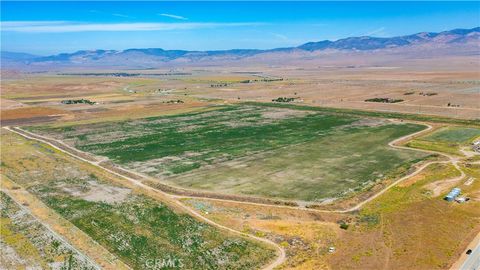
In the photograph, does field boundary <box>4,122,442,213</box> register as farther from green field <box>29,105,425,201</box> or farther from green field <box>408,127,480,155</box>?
green field <box>408,127,480,155</box>

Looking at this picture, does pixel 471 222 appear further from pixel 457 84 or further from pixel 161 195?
pixel 457 84

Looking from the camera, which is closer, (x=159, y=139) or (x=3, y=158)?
(x=3, y=158)

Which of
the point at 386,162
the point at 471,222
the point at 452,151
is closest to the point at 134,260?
the point at 471,222

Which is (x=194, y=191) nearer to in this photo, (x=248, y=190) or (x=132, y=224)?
(x=248, y=190)

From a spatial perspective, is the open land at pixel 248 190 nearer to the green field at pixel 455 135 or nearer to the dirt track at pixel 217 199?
the dirt track at pixel 217 199

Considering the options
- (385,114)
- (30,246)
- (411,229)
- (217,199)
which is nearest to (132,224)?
(30,246)

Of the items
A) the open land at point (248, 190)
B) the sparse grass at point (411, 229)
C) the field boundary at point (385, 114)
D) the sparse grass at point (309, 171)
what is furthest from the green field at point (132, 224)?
the field boundary at point (385, 114)
